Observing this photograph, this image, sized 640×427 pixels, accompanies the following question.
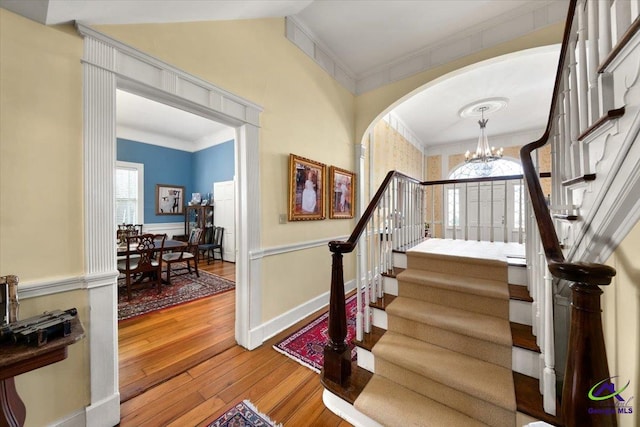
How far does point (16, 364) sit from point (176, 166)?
6.43 metres

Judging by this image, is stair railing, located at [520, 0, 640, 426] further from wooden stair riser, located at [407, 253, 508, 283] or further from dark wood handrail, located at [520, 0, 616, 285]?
wooden stair riser, located at [407, 253, 508, 283]

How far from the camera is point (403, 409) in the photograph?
4.62 ft

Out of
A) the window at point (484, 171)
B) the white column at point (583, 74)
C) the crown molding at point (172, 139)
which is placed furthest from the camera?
the window at point (484, 171)

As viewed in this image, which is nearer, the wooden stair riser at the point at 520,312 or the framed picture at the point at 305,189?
the wooden stair riser at the point at 520,312

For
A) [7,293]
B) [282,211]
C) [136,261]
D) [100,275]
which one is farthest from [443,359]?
[136,261]

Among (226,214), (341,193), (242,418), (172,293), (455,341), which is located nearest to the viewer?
(242,418)

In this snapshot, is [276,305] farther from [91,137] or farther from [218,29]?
[218,29]

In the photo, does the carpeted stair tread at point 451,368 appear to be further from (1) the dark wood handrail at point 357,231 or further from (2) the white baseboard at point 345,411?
(1) the dark wood handrail at point 357,231

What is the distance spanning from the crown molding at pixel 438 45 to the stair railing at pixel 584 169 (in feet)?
5.42

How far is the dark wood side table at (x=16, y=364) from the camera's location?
0.97 metres

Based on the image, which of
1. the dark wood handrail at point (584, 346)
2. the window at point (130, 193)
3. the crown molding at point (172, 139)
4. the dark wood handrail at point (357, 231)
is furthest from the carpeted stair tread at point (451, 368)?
the window at point (130, 193)

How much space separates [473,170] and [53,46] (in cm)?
817

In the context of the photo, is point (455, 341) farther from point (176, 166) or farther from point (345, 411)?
point (176, 166)

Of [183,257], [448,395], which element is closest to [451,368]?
[448,395]
